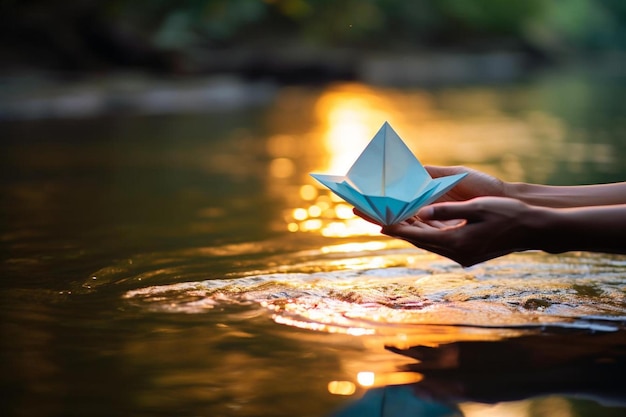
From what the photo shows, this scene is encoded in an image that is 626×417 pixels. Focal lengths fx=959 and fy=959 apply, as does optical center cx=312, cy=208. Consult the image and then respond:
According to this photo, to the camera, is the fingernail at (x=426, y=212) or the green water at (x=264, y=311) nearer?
the green water at (x=264, y=311)

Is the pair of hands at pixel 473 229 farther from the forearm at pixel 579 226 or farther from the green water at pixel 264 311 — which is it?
the green water at pixel 264 311

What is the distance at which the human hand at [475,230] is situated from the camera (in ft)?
7.82

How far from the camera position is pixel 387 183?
2.54 metres

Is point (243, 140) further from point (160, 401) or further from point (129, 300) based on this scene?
point (160, 401)

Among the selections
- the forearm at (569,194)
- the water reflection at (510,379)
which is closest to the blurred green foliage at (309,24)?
the forearm at (569,194)

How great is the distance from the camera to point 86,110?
36.4 ft

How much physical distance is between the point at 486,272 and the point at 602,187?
53cm

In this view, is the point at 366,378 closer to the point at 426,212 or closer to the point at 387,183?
the point at 426,212

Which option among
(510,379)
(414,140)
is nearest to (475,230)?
(510,379)

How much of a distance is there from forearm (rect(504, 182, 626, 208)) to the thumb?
58 cm

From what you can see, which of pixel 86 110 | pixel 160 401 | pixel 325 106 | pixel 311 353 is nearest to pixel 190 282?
pixel 311 353

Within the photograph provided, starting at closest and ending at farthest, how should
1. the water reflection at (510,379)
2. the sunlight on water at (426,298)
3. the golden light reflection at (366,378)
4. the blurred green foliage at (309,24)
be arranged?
the water reflection at (510,379), the golden light reflection at (366,378), the sunlight on water at (426,298), the blurred green foliage at (309,24)

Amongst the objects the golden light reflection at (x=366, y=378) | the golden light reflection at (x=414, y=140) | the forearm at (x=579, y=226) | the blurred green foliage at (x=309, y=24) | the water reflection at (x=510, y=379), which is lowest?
the water reflection at (x=510, y=379)

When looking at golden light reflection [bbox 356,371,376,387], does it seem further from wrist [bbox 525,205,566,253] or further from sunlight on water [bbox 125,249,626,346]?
wrist [bbox 525,205,566,253]
